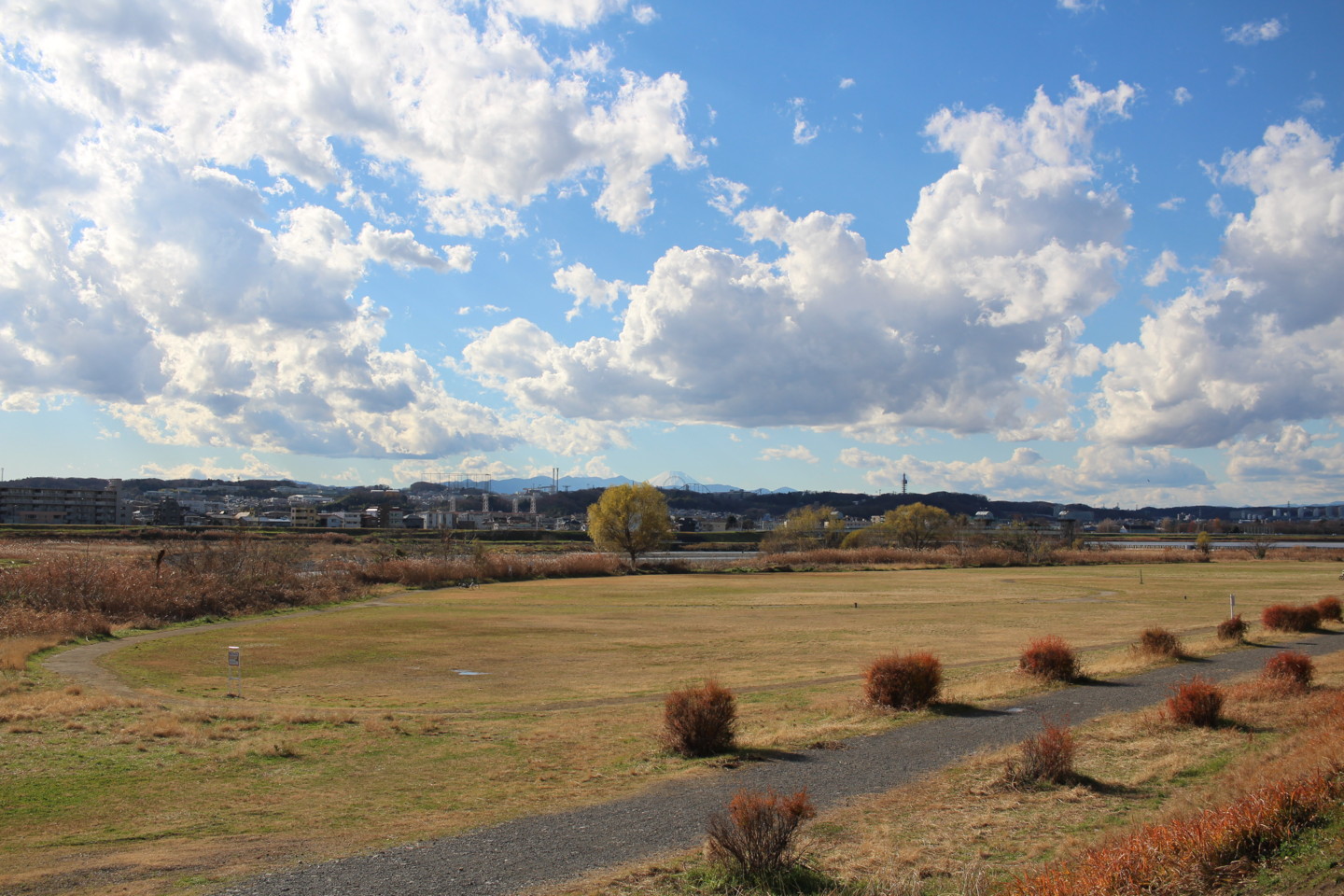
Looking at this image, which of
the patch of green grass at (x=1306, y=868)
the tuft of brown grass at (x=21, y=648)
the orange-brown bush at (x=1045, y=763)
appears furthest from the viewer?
the tuft of brown grass at (x=21, y=648)

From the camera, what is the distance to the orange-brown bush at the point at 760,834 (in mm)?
7984

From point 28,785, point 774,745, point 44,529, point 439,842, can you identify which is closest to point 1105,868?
point 439,842

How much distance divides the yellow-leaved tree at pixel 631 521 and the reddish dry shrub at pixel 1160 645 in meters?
85.3

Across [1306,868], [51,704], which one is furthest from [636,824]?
[51,704]

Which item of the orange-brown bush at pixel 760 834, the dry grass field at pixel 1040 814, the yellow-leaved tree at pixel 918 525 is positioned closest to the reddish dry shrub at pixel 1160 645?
the dry grass field at pixel 1040 814

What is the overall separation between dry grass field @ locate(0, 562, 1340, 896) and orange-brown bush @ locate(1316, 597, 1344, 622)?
456cm

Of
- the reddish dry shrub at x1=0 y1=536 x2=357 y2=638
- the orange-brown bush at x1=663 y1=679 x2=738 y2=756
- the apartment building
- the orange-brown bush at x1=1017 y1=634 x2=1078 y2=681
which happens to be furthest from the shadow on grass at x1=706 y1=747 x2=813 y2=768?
the apartment building

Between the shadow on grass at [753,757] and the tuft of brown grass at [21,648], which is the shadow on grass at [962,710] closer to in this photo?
the shadow on grass at [753,757]

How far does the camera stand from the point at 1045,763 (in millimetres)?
11391

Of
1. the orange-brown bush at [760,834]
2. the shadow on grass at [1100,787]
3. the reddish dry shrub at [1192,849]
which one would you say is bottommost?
the shadow on grass at [1100,787]

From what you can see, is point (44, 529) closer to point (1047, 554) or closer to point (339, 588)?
point (339, 588)

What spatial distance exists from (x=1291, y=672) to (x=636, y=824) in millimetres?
14966

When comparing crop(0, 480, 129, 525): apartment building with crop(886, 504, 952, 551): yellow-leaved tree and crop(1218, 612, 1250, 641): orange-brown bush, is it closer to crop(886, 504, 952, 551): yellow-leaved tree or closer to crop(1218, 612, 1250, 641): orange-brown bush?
crop(886, 504, 952, 551): yellow-leaved tree

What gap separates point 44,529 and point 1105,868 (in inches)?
6039
